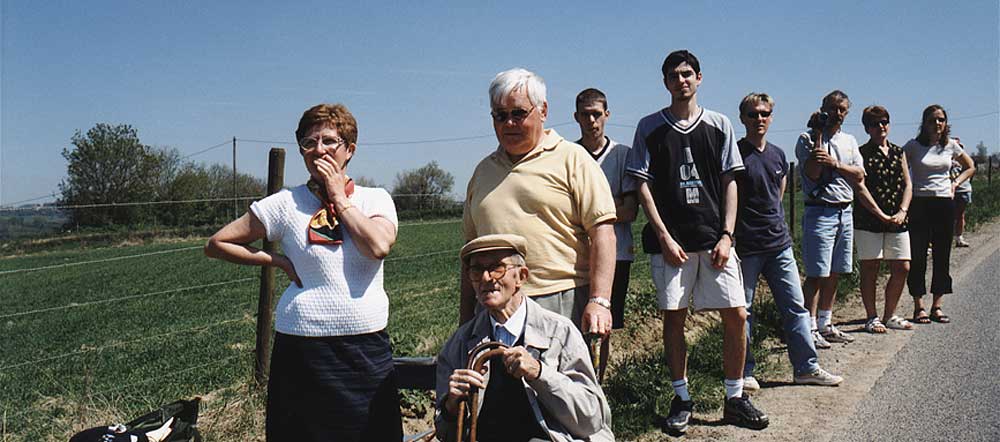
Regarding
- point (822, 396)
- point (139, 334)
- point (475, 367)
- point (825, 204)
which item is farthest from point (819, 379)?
point (139, 334)

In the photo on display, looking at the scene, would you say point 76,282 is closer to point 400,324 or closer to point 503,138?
point 400,324

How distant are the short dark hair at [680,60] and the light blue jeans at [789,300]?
60.2 inches

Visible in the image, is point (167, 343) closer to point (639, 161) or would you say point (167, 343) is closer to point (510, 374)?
point (639, 161)

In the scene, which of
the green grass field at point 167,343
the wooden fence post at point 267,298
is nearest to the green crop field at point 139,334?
the green grass field at point 167,343

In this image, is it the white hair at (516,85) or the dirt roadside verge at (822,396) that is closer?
the white hair at (516,85)

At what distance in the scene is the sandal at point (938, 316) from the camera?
7027mm

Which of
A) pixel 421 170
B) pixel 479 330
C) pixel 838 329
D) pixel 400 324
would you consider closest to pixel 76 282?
pixel 400 324

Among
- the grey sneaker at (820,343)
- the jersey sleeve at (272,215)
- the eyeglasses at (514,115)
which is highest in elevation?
the eyeglasses at (514,115)

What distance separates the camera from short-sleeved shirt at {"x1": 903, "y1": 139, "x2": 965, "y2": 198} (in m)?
7.24

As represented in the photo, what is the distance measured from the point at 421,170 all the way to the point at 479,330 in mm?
71204

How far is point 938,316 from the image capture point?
706 centimetres

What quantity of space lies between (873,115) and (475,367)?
5.54 meters

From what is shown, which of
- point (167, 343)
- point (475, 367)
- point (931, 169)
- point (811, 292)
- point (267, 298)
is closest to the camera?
point (475, 367)

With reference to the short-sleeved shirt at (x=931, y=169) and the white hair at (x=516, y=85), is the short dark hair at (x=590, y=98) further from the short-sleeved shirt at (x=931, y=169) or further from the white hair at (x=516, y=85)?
the short-sleeved shirt at (x=931, y=169)
